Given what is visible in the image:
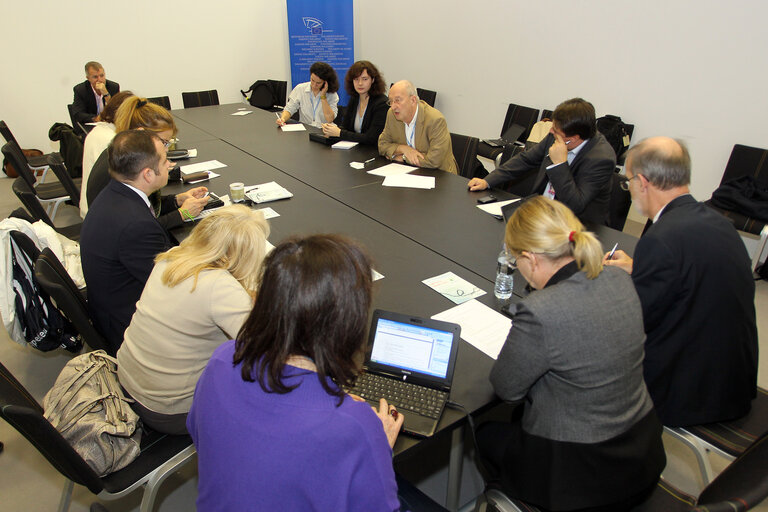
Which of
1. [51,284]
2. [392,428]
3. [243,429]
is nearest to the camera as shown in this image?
[243,429]

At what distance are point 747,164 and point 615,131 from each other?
1067 millimetres

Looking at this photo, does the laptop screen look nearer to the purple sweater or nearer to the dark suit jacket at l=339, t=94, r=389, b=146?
the purple sweater

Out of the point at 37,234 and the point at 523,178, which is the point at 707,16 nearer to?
the point at 523,178

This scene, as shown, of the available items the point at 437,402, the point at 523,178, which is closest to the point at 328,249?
the point at 437,402

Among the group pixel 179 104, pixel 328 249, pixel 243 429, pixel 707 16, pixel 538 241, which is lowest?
pixel 179 104

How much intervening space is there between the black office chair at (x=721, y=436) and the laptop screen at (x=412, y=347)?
95 centimetres

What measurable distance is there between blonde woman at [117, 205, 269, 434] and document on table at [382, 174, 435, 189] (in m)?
1.70

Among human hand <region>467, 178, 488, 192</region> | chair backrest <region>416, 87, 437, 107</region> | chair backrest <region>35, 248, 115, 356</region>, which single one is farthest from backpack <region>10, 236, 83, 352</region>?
chair backrest <region>416, 87, 437, 107</region>

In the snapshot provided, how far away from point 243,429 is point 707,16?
15.8 ft

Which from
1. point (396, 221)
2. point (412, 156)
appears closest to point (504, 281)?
point (396, 221)

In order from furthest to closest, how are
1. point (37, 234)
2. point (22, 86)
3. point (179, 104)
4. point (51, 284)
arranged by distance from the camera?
point (179, 104), point (22, 86), point (37, 234), point (51, 284)

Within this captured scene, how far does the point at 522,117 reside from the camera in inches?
210

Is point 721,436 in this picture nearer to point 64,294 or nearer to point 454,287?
point 454,287

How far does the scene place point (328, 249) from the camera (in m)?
0.96
